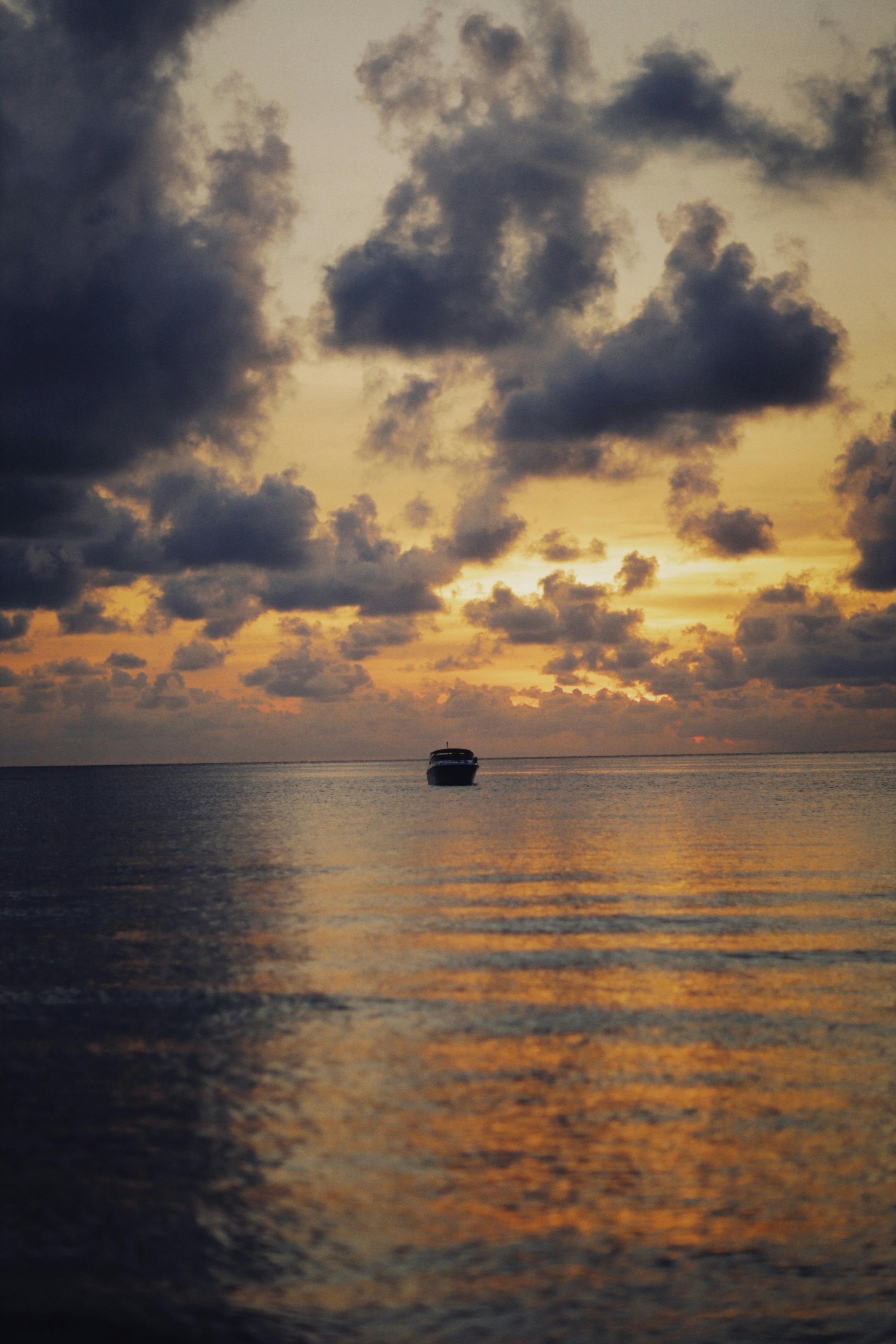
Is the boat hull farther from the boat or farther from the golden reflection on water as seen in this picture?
the golden reflection on water

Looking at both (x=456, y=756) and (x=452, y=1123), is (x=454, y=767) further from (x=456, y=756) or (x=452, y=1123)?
(x=452, y=1123)

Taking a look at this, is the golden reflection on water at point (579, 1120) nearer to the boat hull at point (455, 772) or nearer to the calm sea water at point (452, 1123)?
the calm sea water at point (452, 1123)

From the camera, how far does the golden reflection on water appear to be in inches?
423

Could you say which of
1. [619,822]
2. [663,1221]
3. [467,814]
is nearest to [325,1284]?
[663,1221]

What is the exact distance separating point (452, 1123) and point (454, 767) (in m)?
141

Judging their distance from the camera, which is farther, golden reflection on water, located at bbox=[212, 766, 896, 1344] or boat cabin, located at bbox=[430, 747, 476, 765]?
boat cabin, located at bbox=[430, 747, 476, 765]

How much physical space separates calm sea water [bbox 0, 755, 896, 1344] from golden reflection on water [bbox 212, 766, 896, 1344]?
0.20ft

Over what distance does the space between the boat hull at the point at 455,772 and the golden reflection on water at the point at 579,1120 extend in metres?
118

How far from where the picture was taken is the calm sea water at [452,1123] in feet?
34.5

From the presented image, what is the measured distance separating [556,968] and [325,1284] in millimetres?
17028

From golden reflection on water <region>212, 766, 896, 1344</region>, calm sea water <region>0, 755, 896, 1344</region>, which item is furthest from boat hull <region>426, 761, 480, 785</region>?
golden reflection on water <region>212, 766, 896, 1344</region>

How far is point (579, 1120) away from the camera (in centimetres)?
1567

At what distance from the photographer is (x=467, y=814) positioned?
108125 mm

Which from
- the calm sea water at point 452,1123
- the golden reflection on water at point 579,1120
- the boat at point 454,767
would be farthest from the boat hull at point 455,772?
the golden reflection on water at point 579,1120
